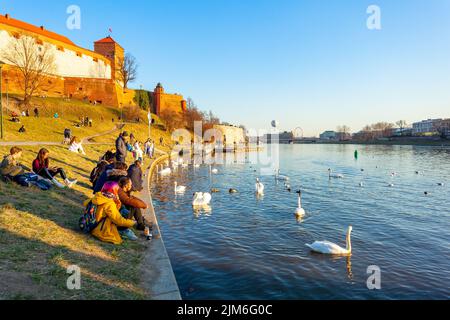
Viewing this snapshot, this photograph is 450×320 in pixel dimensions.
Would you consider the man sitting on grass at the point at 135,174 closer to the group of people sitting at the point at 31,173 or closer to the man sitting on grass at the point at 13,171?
the group of people sitting at the point at 31,173

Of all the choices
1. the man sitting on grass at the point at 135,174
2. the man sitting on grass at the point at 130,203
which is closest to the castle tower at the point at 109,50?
the man sitting on grass at the point at 135,174

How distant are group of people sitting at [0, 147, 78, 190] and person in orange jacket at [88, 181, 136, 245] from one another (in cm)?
502

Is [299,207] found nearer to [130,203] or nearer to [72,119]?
[130,203]

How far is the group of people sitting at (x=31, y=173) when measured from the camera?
10.9m

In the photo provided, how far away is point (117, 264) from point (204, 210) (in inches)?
375

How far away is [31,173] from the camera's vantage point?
459 inches

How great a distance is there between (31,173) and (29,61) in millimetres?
59020

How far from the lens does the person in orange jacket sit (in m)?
7.74

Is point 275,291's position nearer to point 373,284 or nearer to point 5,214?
point 373,284

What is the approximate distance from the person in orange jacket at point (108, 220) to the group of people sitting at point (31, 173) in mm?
5023

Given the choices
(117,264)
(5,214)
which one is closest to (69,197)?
(5,214)

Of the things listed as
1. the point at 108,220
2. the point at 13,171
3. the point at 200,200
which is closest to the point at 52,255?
the point at 108,220

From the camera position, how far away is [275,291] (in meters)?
7.86

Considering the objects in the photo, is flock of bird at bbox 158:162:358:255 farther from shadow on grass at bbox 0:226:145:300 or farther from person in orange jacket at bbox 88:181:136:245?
person in orange jacket at bbox 88:181:136:245
